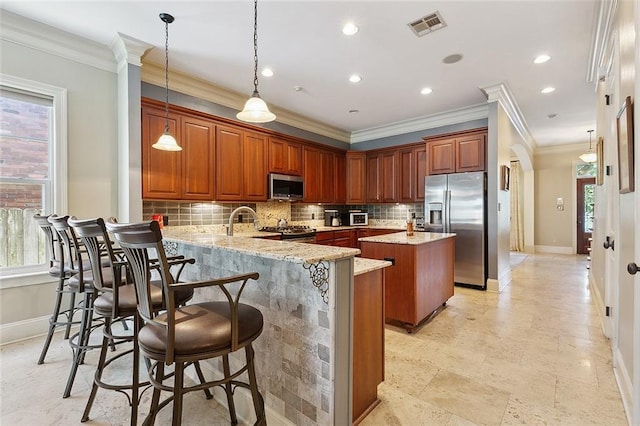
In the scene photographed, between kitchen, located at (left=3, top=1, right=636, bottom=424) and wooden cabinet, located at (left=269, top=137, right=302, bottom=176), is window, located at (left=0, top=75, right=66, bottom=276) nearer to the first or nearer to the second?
kitchen, located at (left=3, top=1, right=636, bottom=424)

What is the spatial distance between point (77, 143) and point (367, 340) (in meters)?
3.39

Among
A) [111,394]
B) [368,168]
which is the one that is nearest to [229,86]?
[368,168]

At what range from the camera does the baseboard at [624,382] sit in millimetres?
1746

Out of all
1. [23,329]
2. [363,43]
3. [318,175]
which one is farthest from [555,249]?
[23,329]

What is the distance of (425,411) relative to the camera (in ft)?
5.90

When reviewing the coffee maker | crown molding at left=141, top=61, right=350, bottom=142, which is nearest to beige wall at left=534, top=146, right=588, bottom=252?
the coffee maker

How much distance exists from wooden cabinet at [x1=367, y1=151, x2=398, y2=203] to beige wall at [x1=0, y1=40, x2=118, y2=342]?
4465 mm

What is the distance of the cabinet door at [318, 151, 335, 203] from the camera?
5691 mm

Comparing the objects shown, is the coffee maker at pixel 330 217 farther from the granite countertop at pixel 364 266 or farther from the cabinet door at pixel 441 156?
the granite countertop at pixel 364 266

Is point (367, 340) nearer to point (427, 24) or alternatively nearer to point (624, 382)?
point (624, 382)

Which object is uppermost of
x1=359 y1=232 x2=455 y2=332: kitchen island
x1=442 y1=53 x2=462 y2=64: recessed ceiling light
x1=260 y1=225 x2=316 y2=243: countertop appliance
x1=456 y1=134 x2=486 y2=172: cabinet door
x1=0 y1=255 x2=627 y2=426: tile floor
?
x1=442 y1=53 x2=462 y2=64: recessed ceiling light

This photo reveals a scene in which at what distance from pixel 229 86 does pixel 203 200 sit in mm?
1648

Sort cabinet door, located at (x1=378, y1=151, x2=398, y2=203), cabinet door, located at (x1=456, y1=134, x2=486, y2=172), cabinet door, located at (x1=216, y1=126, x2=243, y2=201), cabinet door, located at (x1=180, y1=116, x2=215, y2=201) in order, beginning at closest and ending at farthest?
cabinet door, located at (x1=180, y1=116, x2=215, y2=201) < cabinet door, located at (x1=216, y1=126, x2=243, y2=201) < cabinet door, located at (x1=456, y1=134, x2=486, y2=172) < cabinet door, located at (x1=378, y1=151, x2=398, y2=203)

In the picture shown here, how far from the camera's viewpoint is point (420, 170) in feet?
17.9
